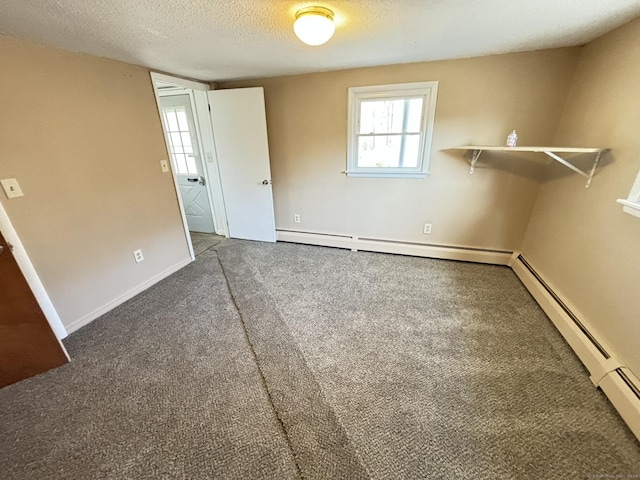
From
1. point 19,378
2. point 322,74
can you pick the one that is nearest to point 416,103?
point 322,74

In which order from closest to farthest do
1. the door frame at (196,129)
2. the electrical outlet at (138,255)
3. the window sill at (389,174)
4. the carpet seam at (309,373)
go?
the carpet seam at (309,373)
the electrical outlet at (138,255)
the window sill at (389,174)
the door frame at (196,129)

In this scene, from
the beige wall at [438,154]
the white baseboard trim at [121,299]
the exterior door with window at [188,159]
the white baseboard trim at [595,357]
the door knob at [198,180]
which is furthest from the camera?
the door knob at [198,180]

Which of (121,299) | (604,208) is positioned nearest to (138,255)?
(121,299)

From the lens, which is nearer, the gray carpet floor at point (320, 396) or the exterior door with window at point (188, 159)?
the gray carpet floor at point (320, 396)

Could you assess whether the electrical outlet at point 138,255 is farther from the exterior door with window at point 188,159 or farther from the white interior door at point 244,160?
the white interior door at point 244,160

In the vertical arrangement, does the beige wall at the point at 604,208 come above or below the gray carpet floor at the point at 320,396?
above

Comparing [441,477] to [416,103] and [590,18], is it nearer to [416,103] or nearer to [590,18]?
[590,18]

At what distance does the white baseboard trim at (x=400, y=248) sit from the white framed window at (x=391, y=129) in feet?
2.68

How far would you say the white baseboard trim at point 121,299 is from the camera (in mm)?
2119

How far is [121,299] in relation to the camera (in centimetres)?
243

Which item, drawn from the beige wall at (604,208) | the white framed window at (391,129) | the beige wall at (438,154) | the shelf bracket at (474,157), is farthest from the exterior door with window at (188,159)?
the beige wall at (604,208)

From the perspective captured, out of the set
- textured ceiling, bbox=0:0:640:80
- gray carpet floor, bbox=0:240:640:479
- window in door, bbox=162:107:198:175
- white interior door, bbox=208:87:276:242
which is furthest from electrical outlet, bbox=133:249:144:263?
textured ceiling, bbox=0:0:640:80

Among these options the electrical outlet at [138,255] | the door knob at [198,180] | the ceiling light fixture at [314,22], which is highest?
the ceiling light fixture at [314,22]

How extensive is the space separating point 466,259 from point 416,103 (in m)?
1.78
